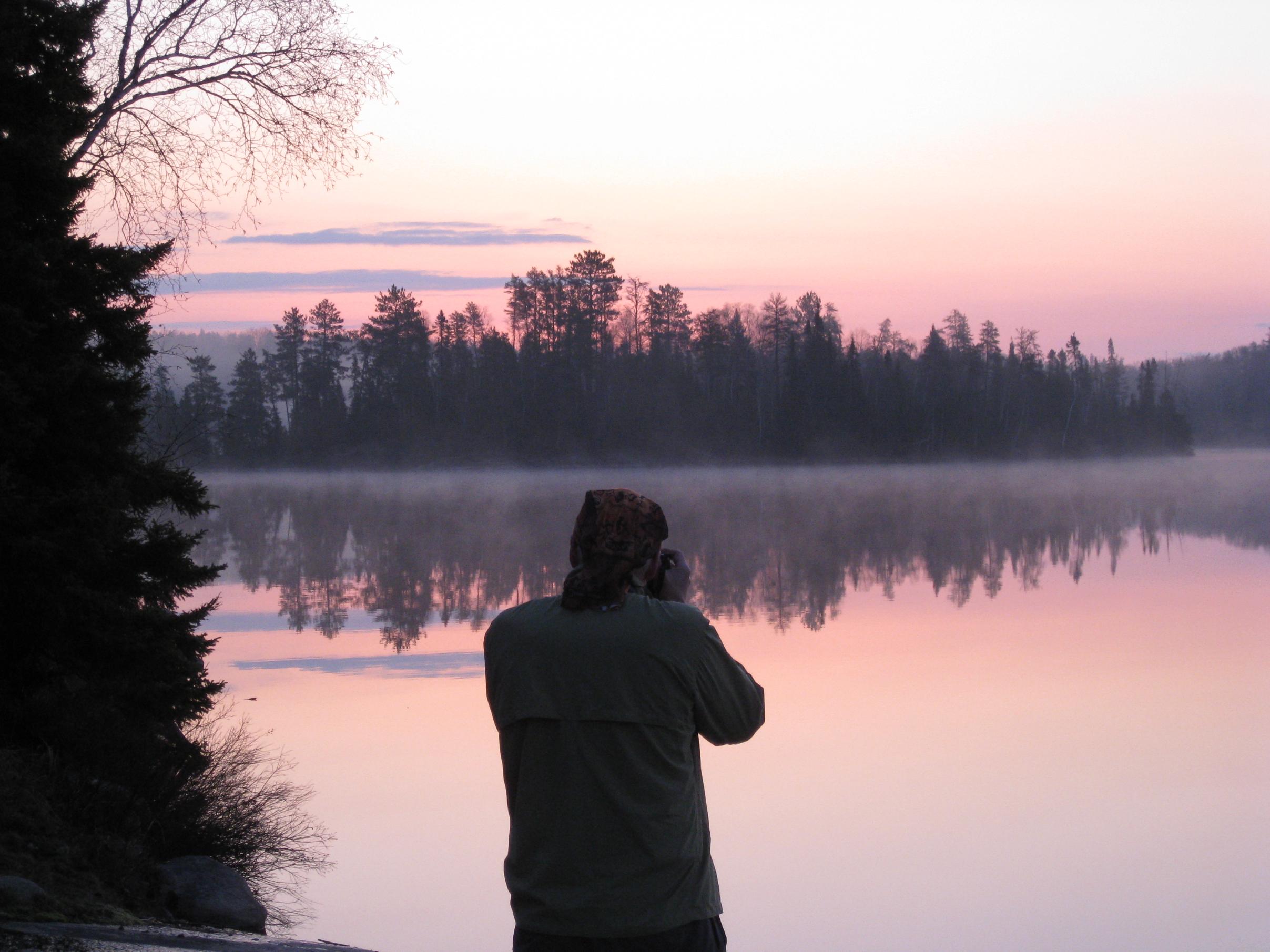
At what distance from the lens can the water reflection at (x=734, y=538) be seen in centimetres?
2073

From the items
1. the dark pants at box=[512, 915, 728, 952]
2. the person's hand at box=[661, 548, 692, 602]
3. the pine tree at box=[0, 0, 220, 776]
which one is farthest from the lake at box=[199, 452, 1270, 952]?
the person's hand at box=[661, 548, 692, 602]

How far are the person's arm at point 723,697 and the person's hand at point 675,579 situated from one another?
0.22 m

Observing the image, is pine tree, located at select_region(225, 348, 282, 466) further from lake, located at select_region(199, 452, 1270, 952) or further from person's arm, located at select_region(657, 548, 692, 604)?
person's arm, located at select_region(657, 548, 692, 604)

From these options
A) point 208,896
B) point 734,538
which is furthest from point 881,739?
point 734,538

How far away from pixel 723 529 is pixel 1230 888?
26768 mm

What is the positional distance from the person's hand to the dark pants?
2.49 feet

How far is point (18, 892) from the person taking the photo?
16.7ft

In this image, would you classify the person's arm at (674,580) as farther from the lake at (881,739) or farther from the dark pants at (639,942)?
the lake at (881,739)

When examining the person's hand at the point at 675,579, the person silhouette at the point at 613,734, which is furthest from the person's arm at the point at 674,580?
the person silhouette at the point at 613,734

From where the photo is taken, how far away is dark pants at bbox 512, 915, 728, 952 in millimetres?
2908

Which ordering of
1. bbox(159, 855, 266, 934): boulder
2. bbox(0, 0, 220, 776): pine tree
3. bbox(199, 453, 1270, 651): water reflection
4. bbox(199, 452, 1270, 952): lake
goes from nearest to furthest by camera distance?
1. bbox(159, 855, 266, 934): boulder
2. bbox(199, 452, 1270, 952): lake
3. bbox(0, 0, 220, 776): pine tree
4. bbox(199, 453, 1270, 651): water reflection

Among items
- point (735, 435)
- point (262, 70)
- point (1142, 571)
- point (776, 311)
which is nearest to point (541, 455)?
point (735, 435)

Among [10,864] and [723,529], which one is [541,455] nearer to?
[723,529]

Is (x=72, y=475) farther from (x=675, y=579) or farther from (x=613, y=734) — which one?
(x=613, y=734)
